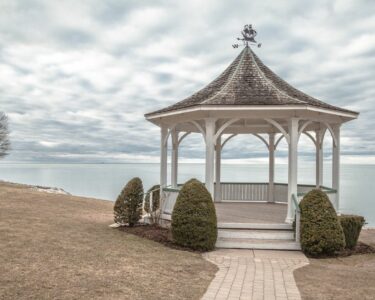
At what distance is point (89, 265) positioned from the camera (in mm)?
7723

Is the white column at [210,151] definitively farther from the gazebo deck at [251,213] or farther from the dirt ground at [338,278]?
the dirt ground at [338,278]

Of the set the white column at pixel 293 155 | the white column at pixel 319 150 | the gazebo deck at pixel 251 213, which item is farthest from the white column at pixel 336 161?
the white column at pixel 293 155

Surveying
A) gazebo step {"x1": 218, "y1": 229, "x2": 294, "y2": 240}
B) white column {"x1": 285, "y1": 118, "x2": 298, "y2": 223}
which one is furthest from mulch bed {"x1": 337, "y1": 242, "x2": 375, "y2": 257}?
white column {"x1": 285, "y1": 118, "x2": 298, "y2": 223}

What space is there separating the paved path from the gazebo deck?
1.73m

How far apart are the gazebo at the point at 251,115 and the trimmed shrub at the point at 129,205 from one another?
856mm

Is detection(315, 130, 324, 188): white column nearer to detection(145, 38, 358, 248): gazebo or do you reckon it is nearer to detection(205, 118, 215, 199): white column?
detection(145, 38, 358, 248): gazebo

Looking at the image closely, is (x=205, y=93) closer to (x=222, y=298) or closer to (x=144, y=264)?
(x=144, y=264)

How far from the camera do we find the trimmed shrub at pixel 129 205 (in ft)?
41.0

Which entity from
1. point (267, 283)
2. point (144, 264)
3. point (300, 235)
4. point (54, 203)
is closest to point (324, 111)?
point (300, 235)

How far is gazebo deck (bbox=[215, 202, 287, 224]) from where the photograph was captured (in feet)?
37.9

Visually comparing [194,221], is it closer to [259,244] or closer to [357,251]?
[259,244]

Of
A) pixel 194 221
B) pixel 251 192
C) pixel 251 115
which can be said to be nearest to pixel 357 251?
pixel 194 221

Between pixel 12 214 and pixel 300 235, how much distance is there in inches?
386

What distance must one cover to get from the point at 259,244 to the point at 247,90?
456 centimetres
